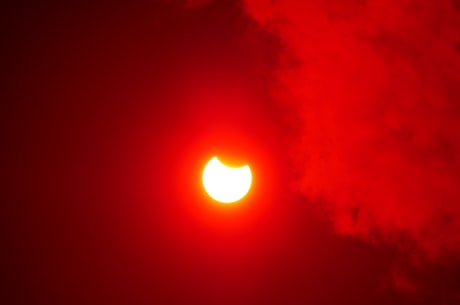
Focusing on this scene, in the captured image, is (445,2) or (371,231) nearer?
(445,2)

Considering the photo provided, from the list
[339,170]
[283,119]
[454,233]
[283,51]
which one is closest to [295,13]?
[283,51]

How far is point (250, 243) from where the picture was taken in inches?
Result: 330

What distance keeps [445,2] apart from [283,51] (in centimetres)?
169

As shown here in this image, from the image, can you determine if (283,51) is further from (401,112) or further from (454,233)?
(454,233)

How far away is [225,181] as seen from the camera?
777 cm

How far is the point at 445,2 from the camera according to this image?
7410 mm

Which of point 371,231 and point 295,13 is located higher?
point 295,13

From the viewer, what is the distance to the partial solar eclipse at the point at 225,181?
25.5 ft

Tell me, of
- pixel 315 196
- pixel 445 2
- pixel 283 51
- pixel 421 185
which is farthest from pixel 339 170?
pixel 445 2

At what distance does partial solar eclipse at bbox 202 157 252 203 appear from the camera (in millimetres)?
7786

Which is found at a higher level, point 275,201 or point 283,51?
point 283,51

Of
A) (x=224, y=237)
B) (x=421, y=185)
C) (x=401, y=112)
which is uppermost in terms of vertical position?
(x=401, y=112)

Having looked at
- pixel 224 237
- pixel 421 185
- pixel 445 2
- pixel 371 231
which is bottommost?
pixel 224 237

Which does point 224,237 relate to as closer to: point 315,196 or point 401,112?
point 315,196
